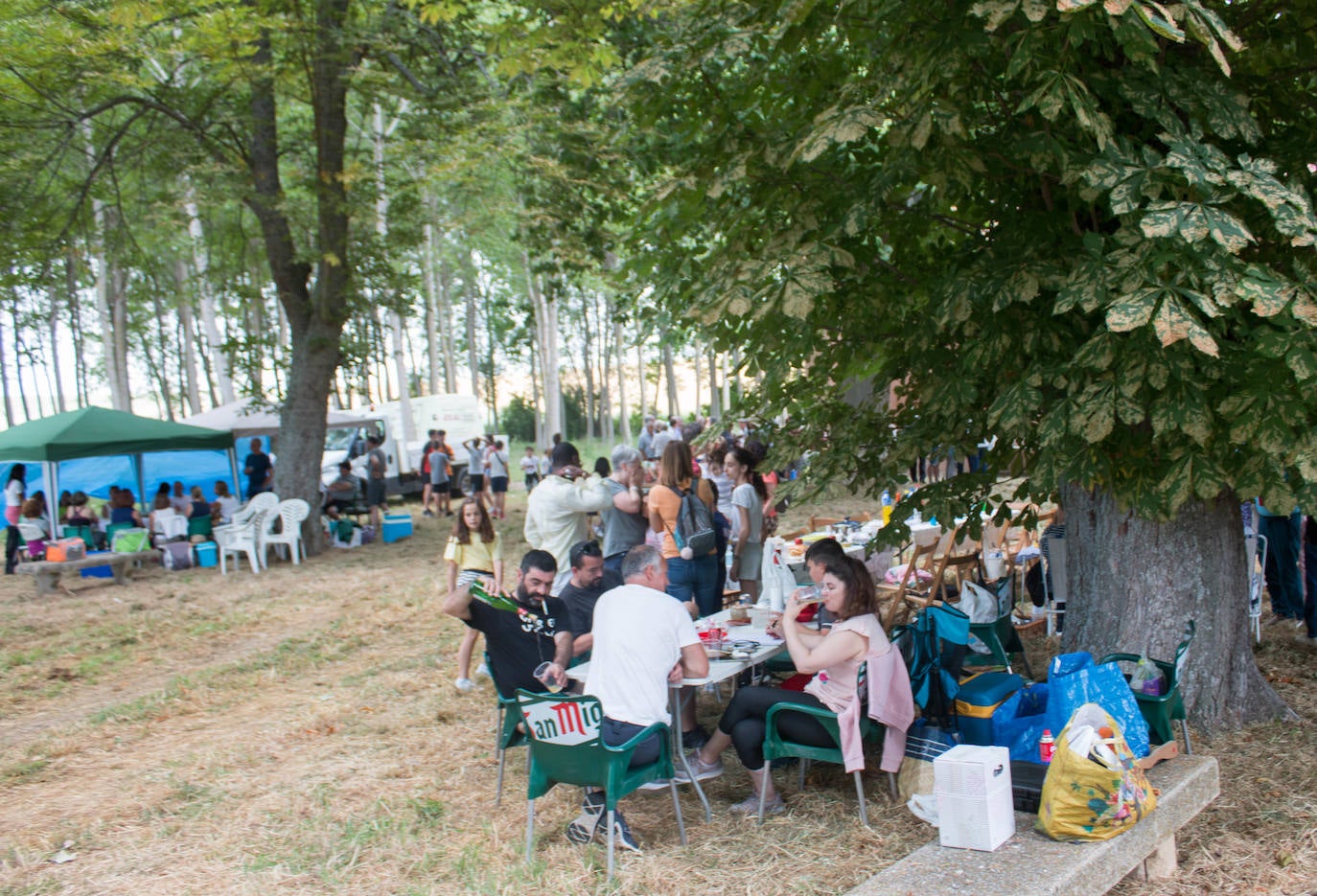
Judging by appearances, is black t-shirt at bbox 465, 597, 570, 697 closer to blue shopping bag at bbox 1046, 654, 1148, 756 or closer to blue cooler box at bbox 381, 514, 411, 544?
blue shopping bag at bbox 1046, 654, 1148, 756

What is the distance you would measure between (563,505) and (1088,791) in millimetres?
3897

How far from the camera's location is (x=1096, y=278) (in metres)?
3.70

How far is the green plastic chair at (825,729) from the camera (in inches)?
171

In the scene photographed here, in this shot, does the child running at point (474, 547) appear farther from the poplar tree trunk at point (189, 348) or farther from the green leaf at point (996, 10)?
the poplar tree trunk at point (189, 348)

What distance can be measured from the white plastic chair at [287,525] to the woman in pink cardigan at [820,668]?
10.9m

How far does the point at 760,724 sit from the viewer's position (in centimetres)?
454

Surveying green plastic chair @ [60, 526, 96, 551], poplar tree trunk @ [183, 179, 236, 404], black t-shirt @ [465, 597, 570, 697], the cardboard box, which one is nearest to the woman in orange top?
black t-shirt @ [465, 597, 570, 697]

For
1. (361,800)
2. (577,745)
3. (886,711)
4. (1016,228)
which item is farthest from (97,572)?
(1016,228)

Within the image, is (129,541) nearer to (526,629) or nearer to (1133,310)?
(526,629)

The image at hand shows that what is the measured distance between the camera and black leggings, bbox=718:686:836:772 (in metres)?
4.42

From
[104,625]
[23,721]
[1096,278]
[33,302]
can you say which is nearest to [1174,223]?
[1096,278]

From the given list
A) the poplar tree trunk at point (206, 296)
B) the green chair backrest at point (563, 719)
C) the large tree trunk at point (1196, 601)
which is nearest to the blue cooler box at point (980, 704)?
the large tree trunk at point (1196, 601)

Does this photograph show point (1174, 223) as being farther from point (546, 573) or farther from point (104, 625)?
point (104, 625)

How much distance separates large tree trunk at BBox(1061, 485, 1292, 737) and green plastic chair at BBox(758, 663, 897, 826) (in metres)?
1.71
